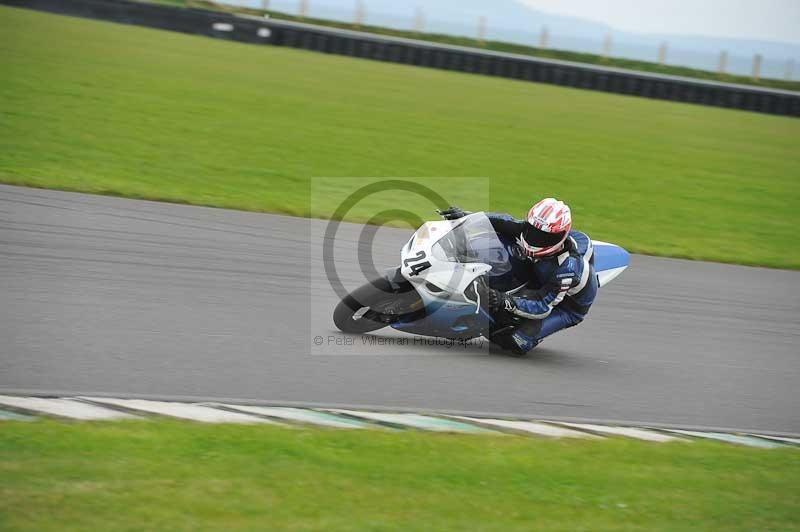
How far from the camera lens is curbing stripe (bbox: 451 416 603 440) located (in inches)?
244

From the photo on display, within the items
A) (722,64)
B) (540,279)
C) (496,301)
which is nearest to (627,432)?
(496,301)

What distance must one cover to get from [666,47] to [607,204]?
1108 inches

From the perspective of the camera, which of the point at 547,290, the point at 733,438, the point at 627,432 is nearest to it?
the point at 627,432

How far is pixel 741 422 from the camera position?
716cm

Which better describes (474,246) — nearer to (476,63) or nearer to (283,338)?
(283,338)

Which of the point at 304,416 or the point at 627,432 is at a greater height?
the point at 304,416

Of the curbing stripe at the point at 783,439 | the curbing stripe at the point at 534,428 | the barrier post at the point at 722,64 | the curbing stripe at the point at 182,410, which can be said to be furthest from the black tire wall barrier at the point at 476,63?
the curbing stripe at the point at 182,410

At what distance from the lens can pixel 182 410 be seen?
5.62 metres

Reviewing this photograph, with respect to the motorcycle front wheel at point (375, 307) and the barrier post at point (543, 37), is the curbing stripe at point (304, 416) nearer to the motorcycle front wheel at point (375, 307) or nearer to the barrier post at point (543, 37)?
the motorcycle front wheel at point (375, 307)

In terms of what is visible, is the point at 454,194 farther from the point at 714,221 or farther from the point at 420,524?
the point at 420,524

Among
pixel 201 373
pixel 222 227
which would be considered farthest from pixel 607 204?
pixel 201 373

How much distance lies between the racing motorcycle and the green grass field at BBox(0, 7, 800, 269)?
4.73 meters

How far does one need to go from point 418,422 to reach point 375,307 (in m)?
1.42

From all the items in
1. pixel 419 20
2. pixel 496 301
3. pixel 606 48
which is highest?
pixel 419 20
